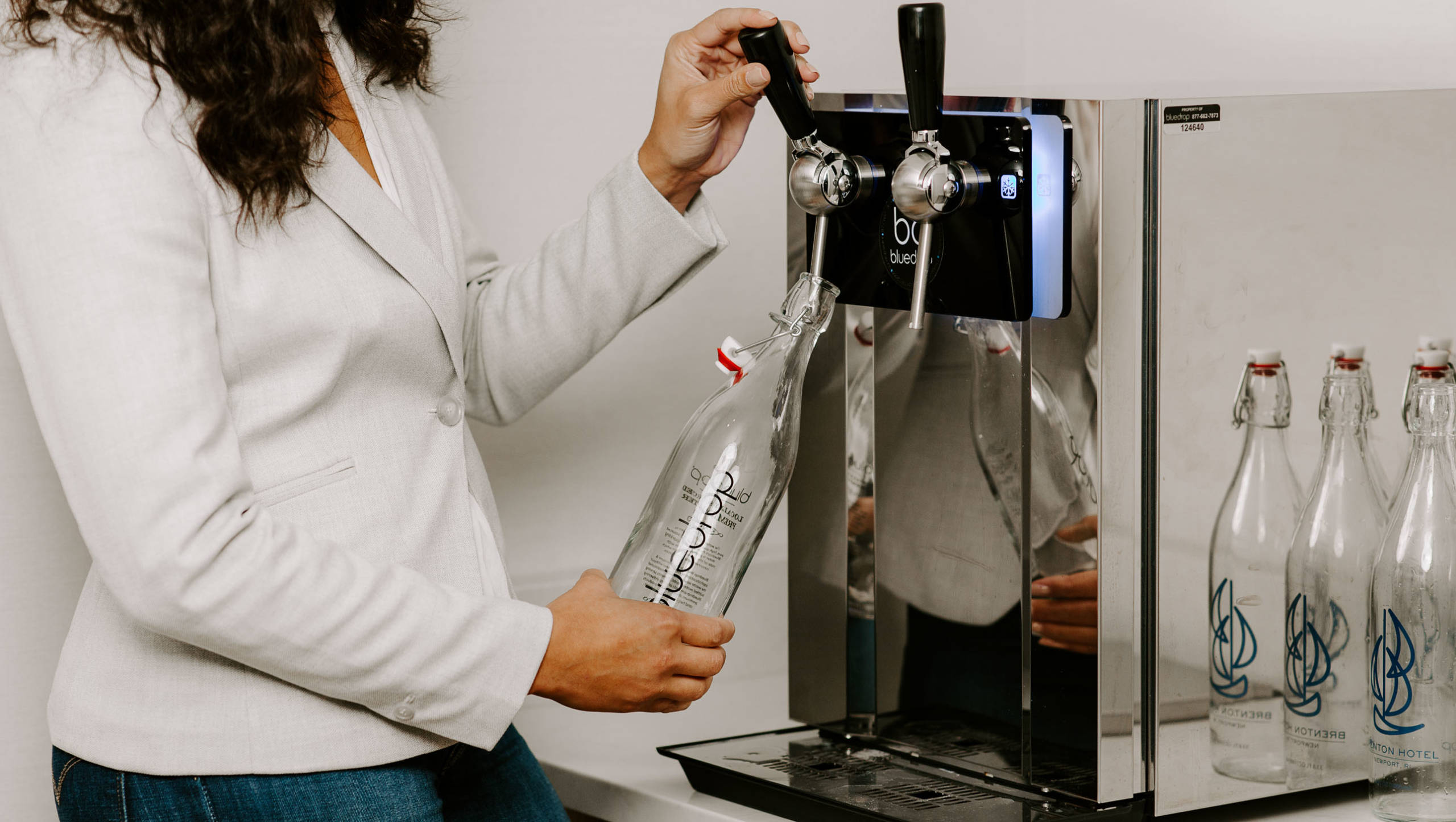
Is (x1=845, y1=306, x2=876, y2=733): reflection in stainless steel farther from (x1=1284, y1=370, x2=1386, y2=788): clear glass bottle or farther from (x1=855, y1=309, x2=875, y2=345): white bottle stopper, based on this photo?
(x1=1284, y1=370, x2=1386, y2=788): clear glass bottle

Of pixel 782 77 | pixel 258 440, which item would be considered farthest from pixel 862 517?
pixel 258 440

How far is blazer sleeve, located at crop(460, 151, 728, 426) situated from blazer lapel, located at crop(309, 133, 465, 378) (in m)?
0.18

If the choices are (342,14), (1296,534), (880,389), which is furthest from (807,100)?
(1296,534)

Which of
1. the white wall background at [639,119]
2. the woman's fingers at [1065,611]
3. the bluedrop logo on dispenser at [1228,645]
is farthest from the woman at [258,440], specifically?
the white wall background at [639,119]

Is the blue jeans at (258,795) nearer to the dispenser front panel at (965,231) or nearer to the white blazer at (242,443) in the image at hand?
the white blazer at (242,443)

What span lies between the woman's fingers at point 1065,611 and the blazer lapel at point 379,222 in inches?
16.7

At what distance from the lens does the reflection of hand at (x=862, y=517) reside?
3.53 feet

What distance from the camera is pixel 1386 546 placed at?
37.1 inches

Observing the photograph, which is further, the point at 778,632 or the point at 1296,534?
the point at 778,632

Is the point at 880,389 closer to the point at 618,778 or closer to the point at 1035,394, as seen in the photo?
the point at 1035,394

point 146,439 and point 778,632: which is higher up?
point 146,439

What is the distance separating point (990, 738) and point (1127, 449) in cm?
24

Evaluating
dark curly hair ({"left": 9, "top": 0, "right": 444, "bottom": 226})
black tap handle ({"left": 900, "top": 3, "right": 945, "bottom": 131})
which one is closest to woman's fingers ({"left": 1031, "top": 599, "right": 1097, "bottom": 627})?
black tap handle ({"left": 900, "top": 3, "right": 945, "bottom": 131})

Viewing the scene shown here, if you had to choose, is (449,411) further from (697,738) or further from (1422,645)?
(1422,645)
